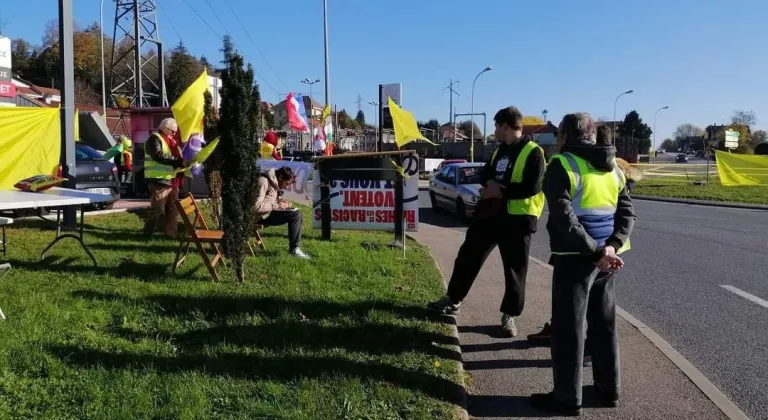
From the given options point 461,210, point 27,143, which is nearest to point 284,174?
Result: point 27,143

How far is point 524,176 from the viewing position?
498 centimetres

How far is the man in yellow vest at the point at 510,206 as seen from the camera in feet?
16.4

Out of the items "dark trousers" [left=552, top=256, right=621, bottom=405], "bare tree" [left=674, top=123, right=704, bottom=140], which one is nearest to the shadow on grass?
"dark trousers" [left=552, top=256, right=621, bottom=405]

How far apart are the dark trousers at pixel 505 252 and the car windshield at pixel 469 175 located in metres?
10.6

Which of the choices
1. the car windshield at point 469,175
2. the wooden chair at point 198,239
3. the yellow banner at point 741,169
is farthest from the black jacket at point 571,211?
the yellow banner at point 741,169

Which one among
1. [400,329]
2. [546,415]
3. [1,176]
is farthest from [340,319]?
[1,176]

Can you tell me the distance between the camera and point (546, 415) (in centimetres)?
382

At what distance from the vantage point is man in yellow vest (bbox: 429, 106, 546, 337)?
4.99 metres

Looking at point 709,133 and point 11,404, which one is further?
point 709,133

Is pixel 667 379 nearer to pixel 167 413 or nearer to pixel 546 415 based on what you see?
pixel 546 415

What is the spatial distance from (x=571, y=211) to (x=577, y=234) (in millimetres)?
149

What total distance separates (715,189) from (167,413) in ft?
94.5

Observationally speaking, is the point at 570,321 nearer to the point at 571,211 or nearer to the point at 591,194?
the point at 571,211

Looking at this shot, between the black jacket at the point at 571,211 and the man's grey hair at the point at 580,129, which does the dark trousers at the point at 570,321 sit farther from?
the man's grey hair at the point at 580,129
